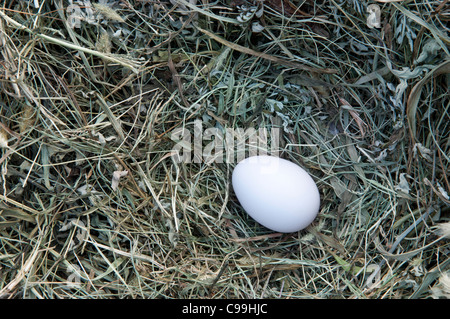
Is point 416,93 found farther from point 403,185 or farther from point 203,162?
point 203,162

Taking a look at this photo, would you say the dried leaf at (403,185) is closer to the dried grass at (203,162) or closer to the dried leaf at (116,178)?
the dried grass at (203,162)

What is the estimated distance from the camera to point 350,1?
1.26 meters

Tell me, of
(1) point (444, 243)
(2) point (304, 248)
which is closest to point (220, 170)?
(2) point (304, 248)

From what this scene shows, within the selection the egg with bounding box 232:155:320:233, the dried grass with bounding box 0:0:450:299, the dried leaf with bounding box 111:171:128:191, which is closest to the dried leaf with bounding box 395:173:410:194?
the dried grass with bounding box 0:0:450:299

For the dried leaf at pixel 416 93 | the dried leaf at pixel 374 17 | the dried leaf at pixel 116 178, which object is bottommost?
the dried leaf at pixel 116 178

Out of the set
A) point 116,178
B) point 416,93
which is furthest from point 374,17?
point 116,178

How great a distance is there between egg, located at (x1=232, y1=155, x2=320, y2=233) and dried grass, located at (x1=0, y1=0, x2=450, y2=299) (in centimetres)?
8

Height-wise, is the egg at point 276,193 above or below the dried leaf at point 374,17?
below

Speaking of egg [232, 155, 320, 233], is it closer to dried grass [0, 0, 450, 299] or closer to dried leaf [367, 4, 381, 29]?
dried grass [0, 0, 450, 299]

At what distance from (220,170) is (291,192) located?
0.25m

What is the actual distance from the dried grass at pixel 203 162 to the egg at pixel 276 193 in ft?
0.28

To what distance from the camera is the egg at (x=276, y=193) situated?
47.4 inches

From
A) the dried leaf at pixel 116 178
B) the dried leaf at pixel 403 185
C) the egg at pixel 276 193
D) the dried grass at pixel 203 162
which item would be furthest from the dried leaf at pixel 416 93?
the dried leaf at pixel 116 178

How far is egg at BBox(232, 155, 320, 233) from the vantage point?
1204 millimetres
